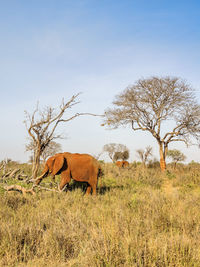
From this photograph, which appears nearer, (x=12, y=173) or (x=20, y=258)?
(x=20, y=258)

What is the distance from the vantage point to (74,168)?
23.7ft

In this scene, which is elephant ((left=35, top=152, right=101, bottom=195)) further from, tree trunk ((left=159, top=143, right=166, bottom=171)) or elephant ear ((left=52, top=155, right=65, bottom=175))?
tree trunk ((left=159, top=143, right=166, bottom=171))

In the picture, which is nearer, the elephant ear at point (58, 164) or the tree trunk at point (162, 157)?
the elephant ear at point (58, 164)

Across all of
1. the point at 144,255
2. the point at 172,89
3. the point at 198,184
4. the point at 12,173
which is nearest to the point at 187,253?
the point at 144,255

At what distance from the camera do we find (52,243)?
3053mm

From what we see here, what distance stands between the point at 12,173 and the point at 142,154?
17.4 m

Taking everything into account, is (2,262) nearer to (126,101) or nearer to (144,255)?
(144,255)

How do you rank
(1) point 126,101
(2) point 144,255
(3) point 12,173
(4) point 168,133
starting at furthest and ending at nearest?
1. (1) point 126,101
2. (4) point 168,133
3. (3) point 12,173
4. (2) point 144,255

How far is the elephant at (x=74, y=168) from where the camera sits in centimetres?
714

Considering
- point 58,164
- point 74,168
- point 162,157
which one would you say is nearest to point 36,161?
point 58,164

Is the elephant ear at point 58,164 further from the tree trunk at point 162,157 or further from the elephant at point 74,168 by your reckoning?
the tree trunk at point 162,157

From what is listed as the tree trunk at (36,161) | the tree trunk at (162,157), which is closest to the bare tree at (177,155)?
the tree trunk at (162,157)

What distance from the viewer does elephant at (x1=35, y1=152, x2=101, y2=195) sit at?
281 inches

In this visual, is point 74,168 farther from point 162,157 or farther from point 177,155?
point 177,155
